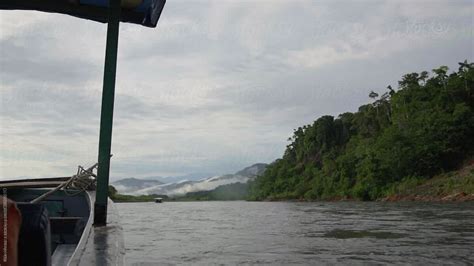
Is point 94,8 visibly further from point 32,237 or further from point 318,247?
point 318,247

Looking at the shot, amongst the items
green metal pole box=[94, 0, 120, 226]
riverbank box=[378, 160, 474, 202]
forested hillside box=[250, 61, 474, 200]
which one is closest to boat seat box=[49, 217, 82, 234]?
green metal pole box=[94, 0, 120, 226]

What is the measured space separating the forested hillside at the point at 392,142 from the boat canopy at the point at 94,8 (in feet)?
163

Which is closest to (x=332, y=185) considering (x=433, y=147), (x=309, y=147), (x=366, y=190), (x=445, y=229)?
(x=366, y=190)

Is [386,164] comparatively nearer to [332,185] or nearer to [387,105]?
[332,185]

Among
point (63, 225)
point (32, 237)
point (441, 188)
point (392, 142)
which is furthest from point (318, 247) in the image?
point (392, 142)

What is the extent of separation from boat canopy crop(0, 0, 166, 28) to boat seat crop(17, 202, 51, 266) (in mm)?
2190

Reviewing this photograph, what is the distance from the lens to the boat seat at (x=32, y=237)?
1312mm

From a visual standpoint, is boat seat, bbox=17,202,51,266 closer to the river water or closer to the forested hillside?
the river water

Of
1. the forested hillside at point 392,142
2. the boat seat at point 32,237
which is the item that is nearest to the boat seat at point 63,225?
the boat seat at point 32,237

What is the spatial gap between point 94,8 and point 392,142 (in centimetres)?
5696

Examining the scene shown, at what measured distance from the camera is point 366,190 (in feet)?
177

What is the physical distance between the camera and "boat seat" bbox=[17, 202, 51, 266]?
1312 millimetres

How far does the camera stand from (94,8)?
3.46 metres

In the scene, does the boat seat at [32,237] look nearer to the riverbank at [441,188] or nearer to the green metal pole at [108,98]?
the green metal pole at [108,98]
